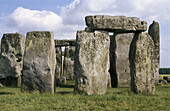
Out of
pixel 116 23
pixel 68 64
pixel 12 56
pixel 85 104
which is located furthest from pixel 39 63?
pixel 68 64

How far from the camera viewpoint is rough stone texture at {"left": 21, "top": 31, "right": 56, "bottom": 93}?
10.8 metres

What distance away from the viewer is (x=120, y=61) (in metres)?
16.6

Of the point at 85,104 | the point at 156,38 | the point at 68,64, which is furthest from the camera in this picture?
the point at 68,64

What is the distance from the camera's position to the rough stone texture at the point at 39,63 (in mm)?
10789

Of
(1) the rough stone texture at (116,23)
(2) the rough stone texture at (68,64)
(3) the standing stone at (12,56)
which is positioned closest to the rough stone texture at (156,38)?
(1) the rough stone texture at (116,23)

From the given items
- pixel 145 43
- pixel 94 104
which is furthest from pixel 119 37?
pixel 94 104

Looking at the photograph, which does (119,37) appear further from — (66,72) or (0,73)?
(66,72)

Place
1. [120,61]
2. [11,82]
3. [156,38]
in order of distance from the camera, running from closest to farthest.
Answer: [11,82] < [120,61] < [156,38]

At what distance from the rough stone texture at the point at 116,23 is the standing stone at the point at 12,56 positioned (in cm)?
662

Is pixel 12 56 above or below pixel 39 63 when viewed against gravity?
above

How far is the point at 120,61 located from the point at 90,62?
21.8 ft

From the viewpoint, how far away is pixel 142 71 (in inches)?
426

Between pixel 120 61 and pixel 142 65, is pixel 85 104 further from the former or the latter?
pixel 120 61

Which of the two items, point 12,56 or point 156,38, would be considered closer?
point 12,56
